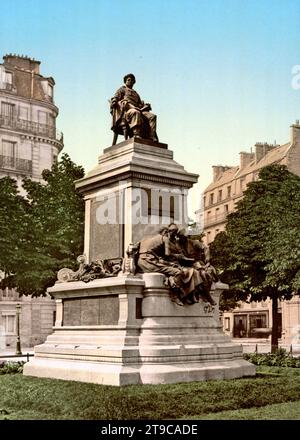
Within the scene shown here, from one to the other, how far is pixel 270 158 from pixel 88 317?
54141mm

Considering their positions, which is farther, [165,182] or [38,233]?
[38,233]

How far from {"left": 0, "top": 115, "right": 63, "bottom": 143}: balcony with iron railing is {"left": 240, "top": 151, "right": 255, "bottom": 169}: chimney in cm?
2190

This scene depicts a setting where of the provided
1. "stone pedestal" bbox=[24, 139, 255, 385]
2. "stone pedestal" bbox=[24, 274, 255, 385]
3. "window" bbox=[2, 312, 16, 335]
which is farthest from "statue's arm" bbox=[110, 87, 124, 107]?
"window" bbox=[2, 312, 16, 335]

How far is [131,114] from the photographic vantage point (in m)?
17.2

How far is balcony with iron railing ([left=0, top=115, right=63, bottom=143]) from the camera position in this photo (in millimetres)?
55031

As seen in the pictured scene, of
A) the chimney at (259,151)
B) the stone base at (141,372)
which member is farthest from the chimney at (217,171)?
the stone base at (141,372)

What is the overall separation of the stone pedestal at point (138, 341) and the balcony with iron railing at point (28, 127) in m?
40.8

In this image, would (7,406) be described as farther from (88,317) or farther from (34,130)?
(34,130)

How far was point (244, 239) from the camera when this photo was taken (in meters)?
36.0

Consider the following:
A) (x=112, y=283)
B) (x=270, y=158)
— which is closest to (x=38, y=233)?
(x=112, y=283)

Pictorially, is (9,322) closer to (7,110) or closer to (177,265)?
(7,110)

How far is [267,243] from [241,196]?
37.3 m

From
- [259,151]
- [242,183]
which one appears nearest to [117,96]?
[259,151]
